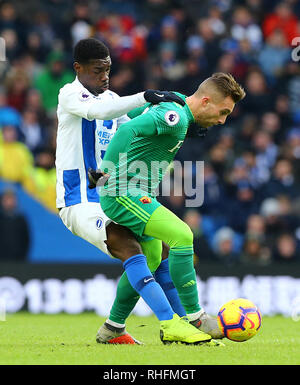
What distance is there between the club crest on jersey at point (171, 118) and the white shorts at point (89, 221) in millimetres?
924

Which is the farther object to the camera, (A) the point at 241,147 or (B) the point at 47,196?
(A) the point at 241,147

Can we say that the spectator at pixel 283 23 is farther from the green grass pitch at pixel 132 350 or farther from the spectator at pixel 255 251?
the green grass pitch at pixel 132 350

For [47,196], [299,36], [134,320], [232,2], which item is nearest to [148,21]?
[232,2]

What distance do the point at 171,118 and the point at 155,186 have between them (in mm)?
686

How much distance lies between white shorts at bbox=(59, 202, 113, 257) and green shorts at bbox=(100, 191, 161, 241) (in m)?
0.17

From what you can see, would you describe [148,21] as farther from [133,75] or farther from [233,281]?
[233,281]

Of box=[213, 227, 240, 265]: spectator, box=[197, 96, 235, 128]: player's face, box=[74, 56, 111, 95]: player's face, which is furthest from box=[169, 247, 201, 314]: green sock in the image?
box=[213, 227, 240, 265]: spectator

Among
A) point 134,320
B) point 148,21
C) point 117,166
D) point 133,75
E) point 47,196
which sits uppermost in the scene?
point 148,21

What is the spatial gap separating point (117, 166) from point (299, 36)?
34.1ft

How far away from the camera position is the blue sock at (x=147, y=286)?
623 centimetres

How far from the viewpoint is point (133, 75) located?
48.8ft

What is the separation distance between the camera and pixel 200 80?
14570 millimetres

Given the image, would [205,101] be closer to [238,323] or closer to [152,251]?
[152,251]

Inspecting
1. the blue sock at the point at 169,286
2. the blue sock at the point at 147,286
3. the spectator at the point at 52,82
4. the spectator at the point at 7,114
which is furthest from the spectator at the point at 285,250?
the blue sock at the point at 147,286
